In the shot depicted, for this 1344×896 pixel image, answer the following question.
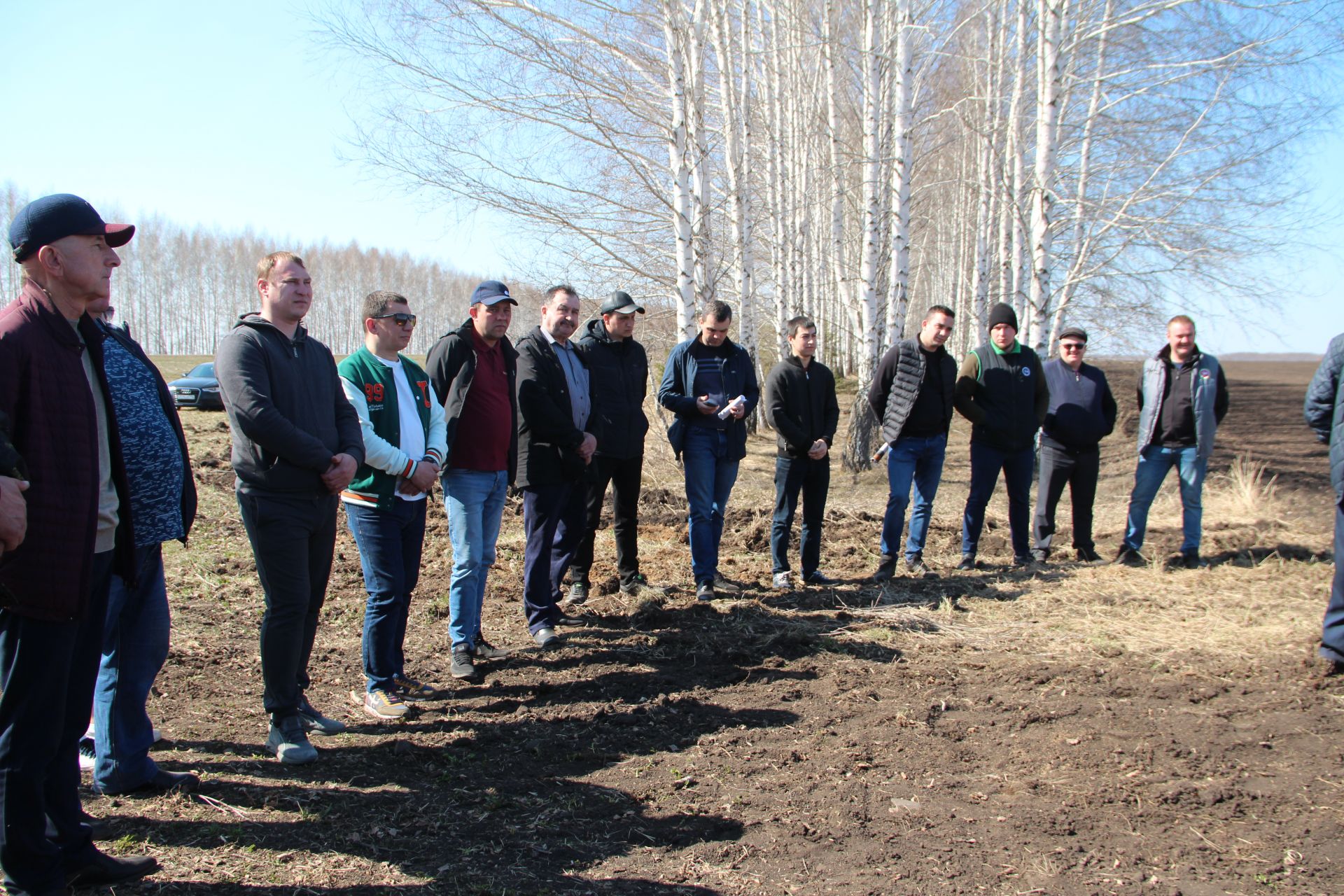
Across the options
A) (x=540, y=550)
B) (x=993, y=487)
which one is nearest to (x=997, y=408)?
(x=993, y=487)

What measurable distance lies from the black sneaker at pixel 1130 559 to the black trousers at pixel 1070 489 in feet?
1.05

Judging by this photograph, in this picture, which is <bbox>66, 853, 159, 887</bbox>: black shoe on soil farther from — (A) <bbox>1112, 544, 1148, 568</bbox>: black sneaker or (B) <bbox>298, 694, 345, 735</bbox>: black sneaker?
(A) <bbox>1112, 544, 1148, 568</bbox>: black sneaker

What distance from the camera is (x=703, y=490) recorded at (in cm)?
661

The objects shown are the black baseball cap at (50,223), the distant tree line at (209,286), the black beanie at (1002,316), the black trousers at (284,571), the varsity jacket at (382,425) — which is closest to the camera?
the black baseball cap at (50,223)

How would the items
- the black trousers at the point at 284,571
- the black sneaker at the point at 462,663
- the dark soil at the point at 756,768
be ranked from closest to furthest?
the dark soil at the point at 756,768
the black trousers at the point at 284,571
the black sneaker at the point at 462,663

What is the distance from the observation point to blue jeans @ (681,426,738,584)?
21.6ft

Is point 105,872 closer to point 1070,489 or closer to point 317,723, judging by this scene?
point 317,723

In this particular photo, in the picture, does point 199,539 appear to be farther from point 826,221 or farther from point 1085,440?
point 826,221

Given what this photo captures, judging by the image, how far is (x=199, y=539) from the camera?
826 cm

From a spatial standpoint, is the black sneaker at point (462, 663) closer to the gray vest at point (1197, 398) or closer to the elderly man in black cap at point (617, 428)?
the elderly man in black cap at point (617, 428)

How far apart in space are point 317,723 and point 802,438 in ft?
12.9

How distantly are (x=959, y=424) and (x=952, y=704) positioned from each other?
1613 cm

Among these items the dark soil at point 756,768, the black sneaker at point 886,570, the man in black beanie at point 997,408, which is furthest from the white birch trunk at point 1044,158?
the dark soil at point 756,768

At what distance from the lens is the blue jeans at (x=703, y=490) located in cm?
657
